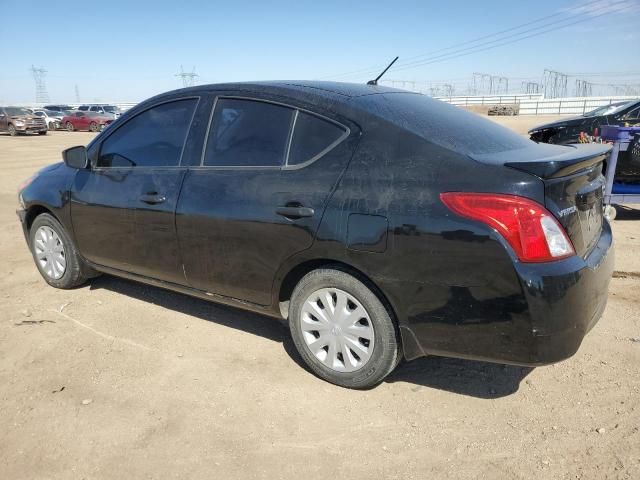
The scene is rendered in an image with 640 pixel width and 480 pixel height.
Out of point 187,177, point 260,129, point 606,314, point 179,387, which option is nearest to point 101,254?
point 187,177

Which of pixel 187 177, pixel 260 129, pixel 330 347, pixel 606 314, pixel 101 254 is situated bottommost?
pixel 606 314

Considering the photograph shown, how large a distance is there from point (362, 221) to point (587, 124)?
A: 7771mm

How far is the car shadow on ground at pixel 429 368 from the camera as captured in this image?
3.03m

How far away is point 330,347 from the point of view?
298 centimetres

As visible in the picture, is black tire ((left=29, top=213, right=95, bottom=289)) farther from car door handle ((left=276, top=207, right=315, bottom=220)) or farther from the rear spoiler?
the rear spoiler

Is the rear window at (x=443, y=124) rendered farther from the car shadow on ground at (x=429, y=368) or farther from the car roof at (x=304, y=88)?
the car shadow on ground at (x=429, y=368)

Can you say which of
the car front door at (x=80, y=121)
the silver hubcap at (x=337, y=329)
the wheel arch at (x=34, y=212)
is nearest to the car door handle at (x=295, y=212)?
the silver hubcap at (x=337, y=329)

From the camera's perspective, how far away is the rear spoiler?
235 cm

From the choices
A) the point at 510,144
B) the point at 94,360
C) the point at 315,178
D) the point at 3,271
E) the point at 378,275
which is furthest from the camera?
the point at 3,271

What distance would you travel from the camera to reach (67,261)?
448cm

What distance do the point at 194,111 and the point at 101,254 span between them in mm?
1464

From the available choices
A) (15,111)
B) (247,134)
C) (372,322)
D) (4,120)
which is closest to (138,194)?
(247,134)

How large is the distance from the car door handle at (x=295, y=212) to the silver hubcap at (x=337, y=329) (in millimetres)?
438

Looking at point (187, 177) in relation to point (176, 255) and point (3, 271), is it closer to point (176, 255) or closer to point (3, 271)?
point (176, 255)
